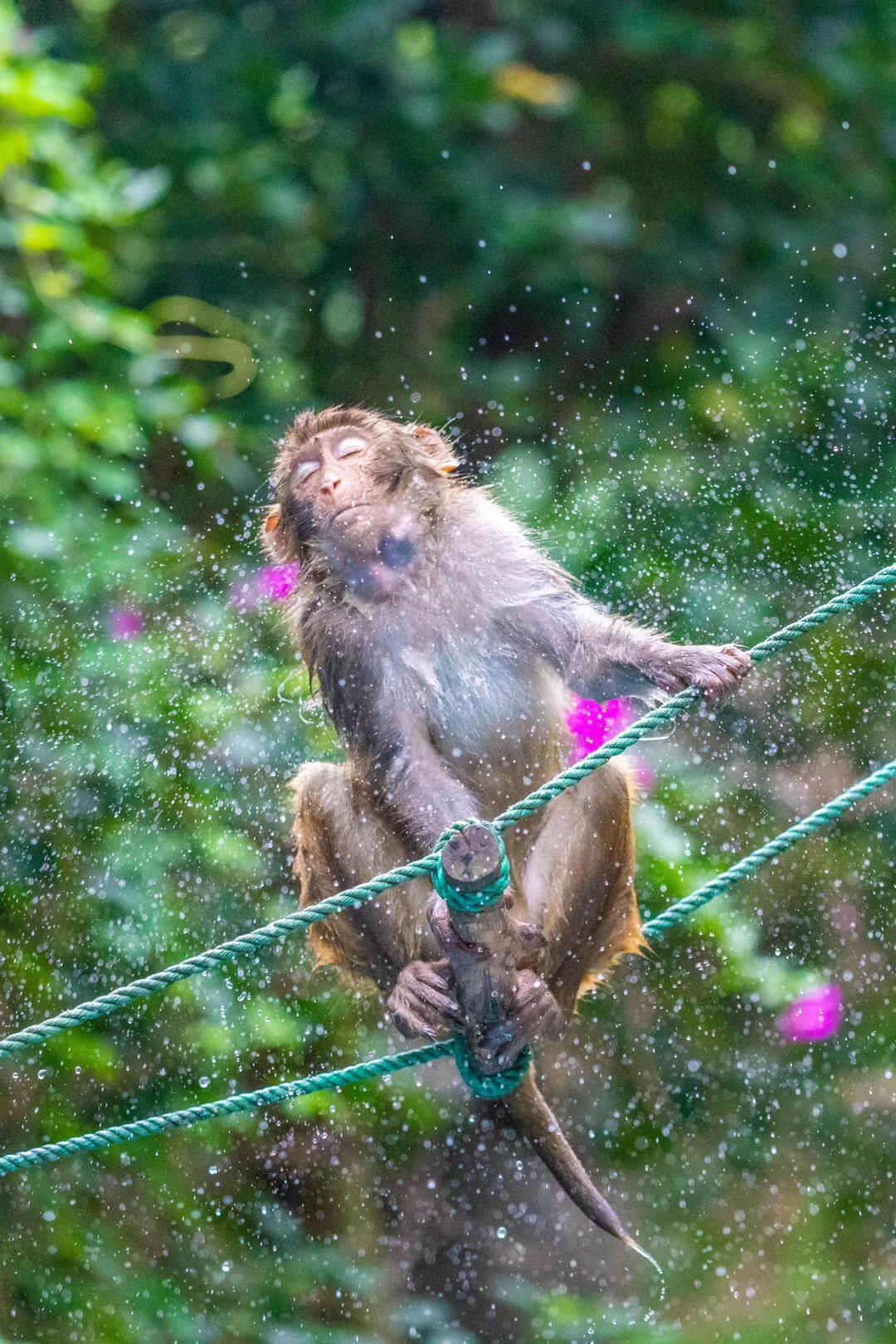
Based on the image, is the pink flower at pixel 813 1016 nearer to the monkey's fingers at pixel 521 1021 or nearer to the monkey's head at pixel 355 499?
the monkey's fingers at pixel 521 1021

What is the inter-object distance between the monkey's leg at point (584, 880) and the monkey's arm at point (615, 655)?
214mm

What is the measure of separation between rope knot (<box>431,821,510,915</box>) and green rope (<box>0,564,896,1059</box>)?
0.05 feet

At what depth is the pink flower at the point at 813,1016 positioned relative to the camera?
3961 mm

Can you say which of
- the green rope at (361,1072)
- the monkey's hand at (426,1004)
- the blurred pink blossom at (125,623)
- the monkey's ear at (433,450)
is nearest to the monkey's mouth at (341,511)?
the monkey's ear at (433,450)

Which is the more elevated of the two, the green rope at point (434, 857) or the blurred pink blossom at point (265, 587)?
the green rope at point (434, 857)

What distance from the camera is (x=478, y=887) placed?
7.30 feet

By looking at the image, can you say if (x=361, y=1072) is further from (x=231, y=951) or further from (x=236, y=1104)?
(x=231, y=951)

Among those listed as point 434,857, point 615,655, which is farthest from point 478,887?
point 615,655

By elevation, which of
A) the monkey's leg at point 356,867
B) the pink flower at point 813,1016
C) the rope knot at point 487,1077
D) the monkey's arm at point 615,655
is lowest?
the pink flower at point 813,1016

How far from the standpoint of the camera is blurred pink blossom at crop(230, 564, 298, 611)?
3348 mm

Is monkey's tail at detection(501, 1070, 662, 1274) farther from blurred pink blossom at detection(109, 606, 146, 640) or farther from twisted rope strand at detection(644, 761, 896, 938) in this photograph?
blurred pink blossom at detection(109, 606, 146, 640)

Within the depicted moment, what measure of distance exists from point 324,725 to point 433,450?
3.53 feet

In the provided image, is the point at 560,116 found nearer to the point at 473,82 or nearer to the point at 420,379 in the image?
the point at 473,82

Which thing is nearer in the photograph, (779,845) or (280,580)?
(779,845)
